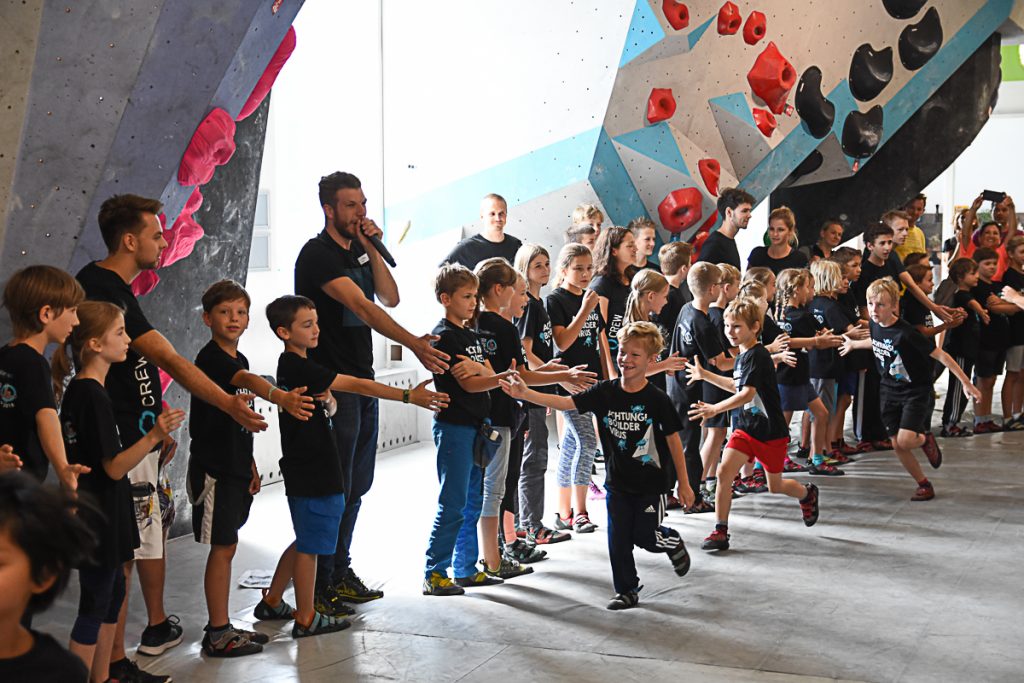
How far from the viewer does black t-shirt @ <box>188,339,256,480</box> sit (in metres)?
4.29

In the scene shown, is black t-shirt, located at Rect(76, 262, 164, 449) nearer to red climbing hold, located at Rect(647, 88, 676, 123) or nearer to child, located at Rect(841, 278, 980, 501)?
child, located at Rect(841, 278, 980, 501)

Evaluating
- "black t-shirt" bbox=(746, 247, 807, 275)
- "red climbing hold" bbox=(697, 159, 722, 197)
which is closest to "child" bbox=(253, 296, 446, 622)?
"black t-shirt" bbox=(746, 247, 807, 275)

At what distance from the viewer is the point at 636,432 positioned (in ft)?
16.0

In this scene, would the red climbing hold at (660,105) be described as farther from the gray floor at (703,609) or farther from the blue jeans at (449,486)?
the blue jeans at (449,486)

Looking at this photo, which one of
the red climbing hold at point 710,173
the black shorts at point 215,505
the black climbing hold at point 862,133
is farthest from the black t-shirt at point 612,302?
the black climbing hold at point 862,133

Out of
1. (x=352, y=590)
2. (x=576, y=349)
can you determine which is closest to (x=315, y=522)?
(x=352, y=590)

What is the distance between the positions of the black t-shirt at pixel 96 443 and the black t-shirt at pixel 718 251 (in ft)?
15.8

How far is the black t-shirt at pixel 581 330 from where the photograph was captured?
612cm

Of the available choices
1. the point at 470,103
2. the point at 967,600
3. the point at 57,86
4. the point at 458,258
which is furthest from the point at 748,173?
the point at 57,86

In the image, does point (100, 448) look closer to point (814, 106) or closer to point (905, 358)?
point (905, 358)

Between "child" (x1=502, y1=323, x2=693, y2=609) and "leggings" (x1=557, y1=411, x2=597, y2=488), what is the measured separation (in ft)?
3.67

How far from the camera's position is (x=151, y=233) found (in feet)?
13.0

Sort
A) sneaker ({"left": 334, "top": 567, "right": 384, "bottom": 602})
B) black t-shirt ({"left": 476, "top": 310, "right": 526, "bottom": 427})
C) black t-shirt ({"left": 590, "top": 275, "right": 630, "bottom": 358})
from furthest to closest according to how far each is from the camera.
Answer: black t-shirt ({"left": 590, "top": 275, "right": 630, "bottom": 358}) < black t-shirt ({"left": 476, "top": 310, "right": 526, "bottom": 427}) < sneaker ({"left": 334, "top": 567, "right": 384, "bottom": 602})

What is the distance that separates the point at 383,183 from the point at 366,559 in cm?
394
